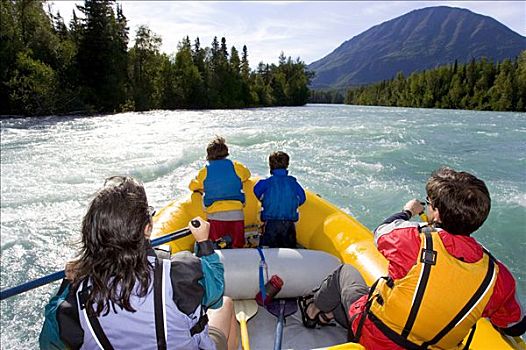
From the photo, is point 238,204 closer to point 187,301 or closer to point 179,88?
point 187,301

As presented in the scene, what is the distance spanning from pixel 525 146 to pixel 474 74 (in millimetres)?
37313

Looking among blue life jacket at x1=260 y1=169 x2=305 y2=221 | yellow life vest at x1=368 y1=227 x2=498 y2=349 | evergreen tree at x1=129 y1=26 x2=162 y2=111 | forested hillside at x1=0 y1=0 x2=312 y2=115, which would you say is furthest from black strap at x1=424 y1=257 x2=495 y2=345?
evergreen tree at x1=129 y1=26 x2=162 y2=111

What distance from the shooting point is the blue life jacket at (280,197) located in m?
3.10

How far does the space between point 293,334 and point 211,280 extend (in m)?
1.26

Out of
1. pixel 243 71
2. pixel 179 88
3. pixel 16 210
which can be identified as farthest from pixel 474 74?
pixel 16 210

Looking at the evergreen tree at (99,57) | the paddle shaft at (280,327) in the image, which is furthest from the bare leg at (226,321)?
the evergreen tree at (99,57)

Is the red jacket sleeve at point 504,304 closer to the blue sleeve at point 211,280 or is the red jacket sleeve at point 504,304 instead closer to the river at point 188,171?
the blue sleeve at point 211,280

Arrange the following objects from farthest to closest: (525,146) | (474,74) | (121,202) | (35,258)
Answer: (474,74)
(525,146)
(35,258)
(121,202)

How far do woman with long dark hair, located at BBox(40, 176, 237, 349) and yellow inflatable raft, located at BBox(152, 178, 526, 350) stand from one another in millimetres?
1329

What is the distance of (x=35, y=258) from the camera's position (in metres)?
4.11

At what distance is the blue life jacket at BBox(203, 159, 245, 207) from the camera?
306 cm

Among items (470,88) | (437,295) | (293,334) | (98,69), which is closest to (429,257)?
(437,295)

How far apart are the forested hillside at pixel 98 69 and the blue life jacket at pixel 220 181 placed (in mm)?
20526

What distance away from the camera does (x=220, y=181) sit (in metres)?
3.05
